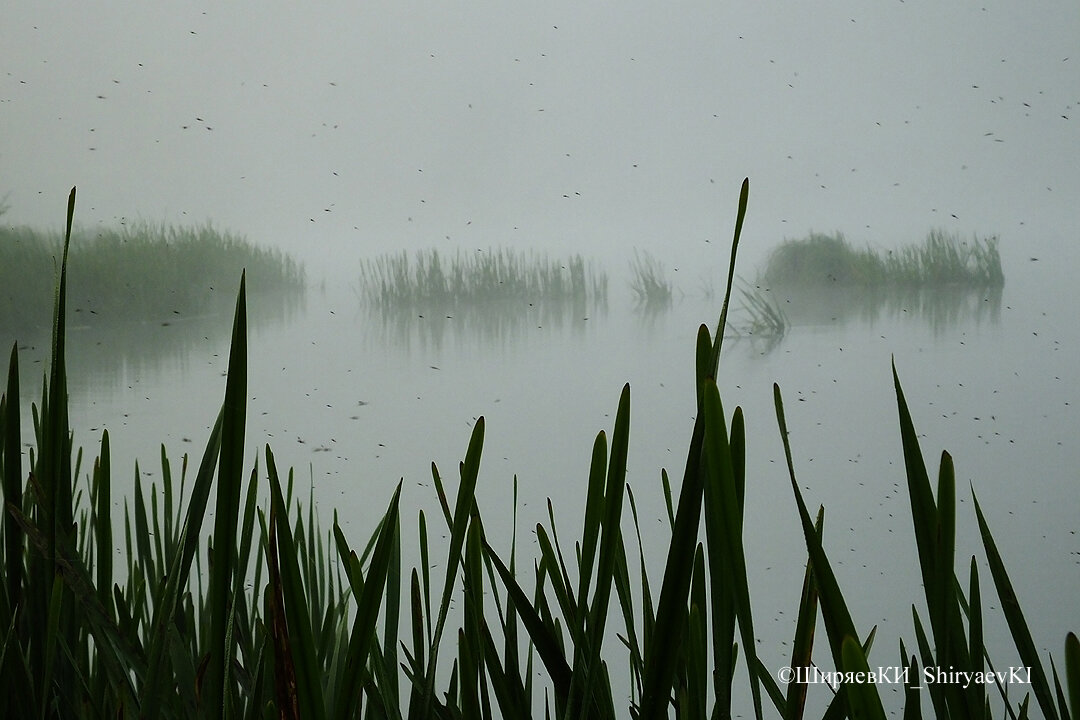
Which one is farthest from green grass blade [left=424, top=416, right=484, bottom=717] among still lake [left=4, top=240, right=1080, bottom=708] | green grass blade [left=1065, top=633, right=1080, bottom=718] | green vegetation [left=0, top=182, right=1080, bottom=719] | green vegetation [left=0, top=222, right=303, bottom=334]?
green vegetation [left=0, top=222, right=303, bottom=334]

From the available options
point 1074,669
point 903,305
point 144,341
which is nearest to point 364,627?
point 1074,669

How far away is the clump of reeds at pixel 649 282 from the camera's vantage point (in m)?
1.54

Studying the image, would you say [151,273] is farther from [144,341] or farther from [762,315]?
[762,315]

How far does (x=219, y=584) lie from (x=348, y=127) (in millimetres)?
1507

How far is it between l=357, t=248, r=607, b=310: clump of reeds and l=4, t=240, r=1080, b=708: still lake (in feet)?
0.12

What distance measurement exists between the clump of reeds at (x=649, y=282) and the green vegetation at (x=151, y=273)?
661 mm

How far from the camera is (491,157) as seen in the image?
1549 millimetres

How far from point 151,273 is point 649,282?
999 millimetres

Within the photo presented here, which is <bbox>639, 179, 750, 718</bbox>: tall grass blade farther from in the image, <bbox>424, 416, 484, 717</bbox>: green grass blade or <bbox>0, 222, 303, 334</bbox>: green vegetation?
<bbox>0, 222, 303, 334</bbox>: green vegetation

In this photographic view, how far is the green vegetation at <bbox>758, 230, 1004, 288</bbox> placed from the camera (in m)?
1.47

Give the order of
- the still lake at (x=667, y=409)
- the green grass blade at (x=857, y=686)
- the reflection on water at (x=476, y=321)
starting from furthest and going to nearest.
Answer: the reflection on water at (x=476, y=321) → the still lake at (x=667, y=409) → the green grass blade at (x=857, y=686)

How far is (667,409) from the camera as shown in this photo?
1.52m

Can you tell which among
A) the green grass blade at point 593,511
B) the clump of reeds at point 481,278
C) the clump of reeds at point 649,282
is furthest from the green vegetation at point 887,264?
the green grass blade at point 593,511

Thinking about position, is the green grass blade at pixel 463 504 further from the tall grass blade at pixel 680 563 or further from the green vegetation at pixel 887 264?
the green vegetation at pixel 887 264
